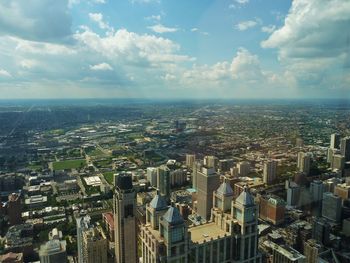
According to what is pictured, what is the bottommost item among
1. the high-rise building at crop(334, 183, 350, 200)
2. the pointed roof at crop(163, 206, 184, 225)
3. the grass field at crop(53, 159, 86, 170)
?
the grass field at crop(53, 159, 86, 170)

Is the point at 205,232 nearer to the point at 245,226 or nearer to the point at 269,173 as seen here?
the point at 245,226

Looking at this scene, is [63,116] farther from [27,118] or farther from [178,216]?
[178,216]

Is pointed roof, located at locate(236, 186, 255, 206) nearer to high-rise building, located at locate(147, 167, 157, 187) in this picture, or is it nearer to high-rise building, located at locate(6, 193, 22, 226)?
high-rise building, located at locate(6, 193, 22, 226)

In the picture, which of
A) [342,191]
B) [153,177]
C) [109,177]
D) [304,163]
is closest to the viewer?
[342,191]

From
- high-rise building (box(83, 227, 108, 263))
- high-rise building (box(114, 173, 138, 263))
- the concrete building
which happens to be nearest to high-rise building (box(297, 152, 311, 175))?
high-rise building (box(114, 173, 138, 263))

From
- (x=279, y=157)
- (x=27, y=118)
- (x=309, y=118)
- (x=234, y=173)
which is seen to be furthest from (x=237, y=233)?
(x=27, y=118)

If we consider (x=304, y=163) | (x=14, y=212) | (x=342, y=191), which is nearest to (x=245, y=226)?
(x=14, y=212)

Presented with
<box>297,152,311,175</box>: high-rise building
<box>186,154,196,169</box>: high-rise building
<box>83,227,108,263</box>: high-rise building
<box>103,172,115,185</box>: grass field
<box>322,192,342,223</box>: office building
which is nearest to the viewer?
<box>83,227,108,263</box>: high-rise building

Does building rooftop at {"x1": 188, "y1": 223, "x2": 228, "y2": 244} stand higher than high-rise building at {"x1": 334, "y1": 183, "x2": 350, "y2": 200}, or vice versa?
building rooftop at {"x1": 188, "y1": 223, "x2": 228, "y2": 244}
